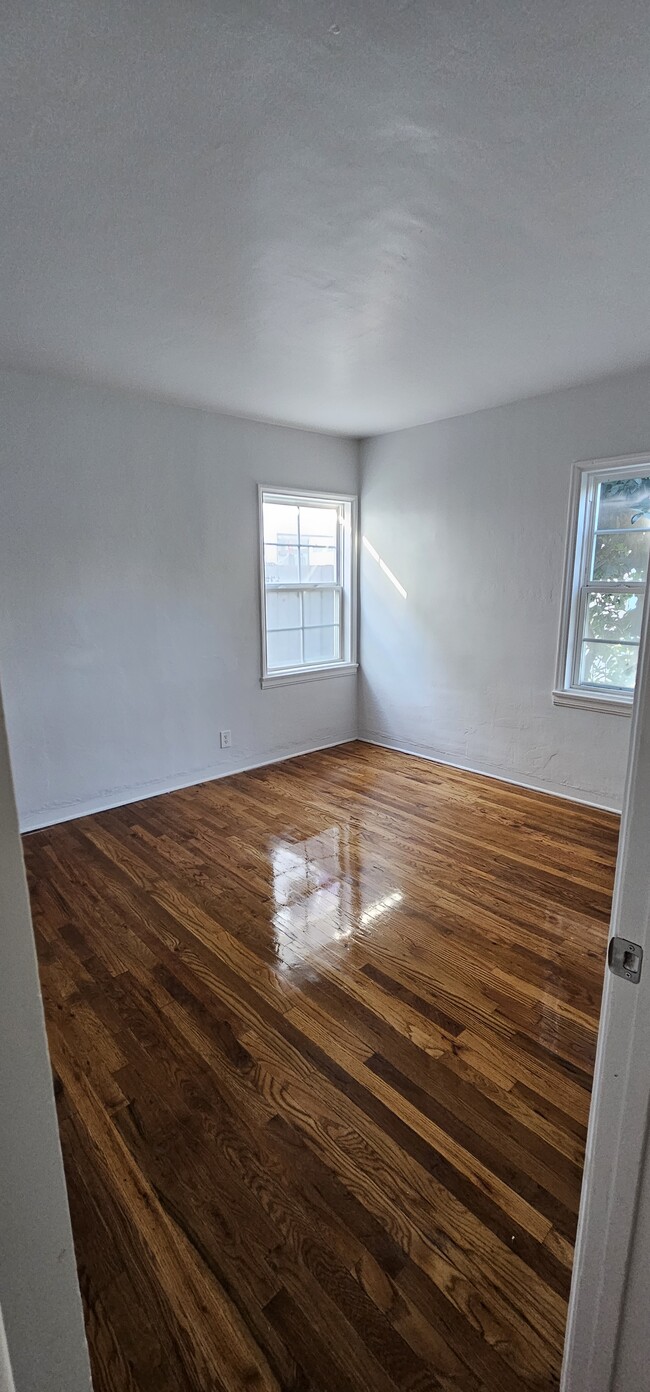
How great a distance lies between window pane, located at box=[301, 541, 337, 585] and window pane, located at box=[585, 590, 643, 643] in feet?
6.73

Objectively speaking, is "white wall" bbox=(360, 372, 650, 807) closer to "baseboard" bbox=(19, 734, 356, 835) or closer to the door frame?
"baseboard" bbox=(19, 734, 356, 835)

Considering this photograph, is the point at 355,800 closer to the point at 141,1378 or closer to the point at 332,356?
the point at 332,356

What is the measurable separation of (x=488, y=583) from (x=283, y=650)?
163cm

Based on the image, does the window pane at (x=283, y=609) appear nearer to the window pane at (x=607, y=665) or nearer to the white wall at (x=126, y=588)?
the white wall at (x=126, y=588)

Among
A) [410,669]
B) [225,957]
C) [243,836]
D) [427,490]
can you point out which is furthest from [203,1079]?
[427,490]

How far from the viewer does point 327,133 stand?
1389 millimetres

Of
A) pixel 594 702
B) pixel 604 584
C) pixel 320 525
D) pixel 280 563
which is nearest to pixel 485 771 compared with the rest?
pixel 594 702

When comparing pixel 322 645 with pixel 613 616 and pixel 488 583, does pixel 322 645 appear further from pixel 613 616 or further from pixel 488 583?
pixel 613 616

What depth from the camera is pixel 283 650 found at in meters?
4.65

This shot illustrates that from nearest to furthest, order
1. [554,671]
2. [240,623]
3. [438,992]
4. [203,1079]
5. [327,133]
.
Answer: [327,133]
[203,1079]
[438,992]
[554,671]
[240,623]

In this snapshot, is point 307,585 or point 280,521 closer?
point 280,521

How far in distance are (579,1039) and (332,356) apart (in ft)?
9.83

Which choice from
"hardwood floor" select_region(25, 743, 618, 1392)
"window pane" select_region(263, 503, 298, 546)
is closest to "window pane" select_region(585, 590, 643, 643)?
"hardwood floor" select_region(25, 743, 618, 1392)

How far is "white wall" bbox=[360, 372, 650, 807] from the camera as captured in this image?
11.7 ft
